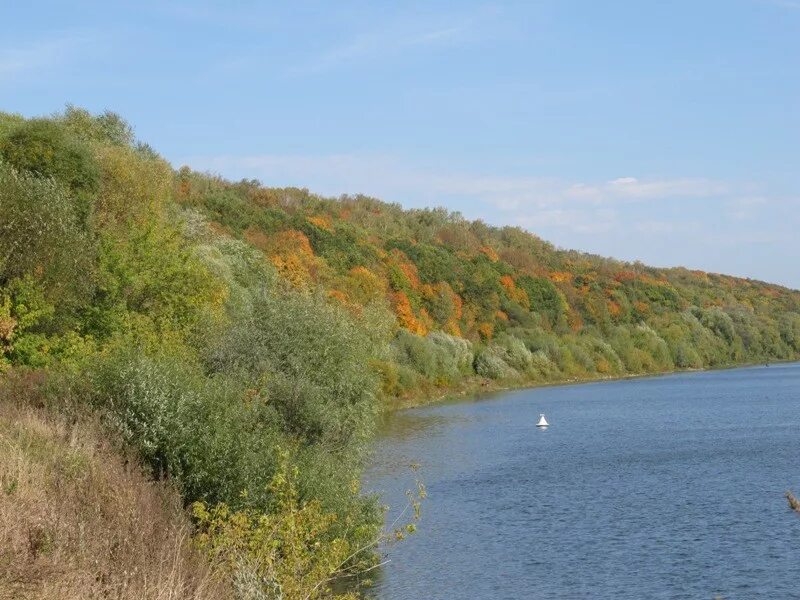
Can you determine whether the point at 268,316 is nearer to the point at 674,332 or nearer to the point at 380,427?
the point at 380,427

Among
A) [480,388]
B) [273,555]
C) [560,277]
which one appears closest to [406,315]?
[480,388]

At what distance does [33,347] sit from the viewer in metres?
34.9

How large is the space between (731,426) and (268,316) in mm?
38547

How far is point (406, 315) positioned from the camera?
104 m

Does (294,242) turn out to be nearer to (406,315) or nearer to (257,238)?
(257,238)

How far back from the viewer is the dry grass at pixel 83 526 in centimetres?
1123

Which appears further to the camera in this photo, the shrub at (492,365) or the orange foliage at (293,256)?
the shrub at (492,365)

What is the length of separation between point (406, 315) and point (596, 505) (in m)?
67.9

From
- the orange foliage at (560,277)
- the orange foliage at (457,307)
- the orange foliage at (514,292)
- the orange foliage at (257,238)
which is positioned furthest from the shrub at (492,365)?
the orange foliage at (560,277)

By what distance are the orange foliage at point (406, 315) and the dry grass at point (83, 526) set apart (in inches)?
3249

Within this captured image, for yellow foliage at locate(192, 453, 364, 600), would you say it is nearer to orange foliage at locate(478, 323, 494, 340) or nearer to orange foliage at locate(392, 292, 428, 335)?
orange foliage at locate(392, 292, 428, 335)

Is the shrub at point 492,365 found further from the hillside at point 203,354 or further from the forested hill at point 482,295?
the hillside at point 203,354

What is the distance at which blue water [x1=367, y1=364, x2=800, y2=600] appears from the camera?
26.0m

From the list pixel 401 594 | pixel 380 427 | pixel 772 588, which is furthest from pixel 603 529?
pixel 380 427
